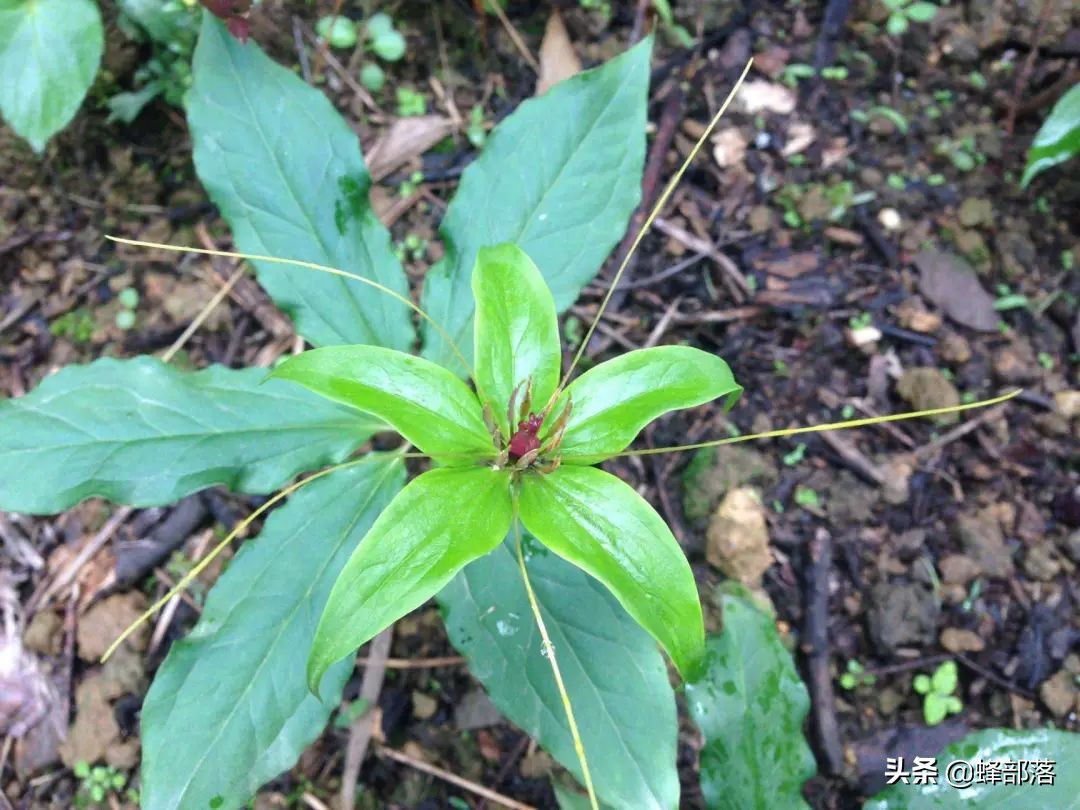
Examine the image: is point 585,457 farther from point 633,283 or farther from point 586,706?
point 633,283

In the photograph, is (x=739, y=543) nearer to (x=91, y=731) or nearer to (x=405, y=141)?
(x=405, y=141)

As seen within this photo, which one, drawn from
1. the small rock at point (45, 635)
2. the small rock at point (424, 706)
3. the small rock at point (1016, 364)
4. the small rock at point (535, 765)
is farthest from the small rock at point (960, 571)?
the small rock at point (45, 635)

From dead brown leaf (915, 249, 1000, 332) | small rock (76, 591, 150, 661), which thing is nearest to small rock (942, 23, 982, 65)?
dead brown leaf (915, 249, 1000, 332)

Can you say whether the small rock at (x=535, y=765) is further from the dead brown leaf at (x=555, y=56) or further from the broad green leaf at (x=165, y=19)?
the broad green leaf at (x=165, y=19)

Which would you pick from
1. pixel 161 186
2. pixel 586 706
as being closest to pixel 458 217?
pixel 586 706

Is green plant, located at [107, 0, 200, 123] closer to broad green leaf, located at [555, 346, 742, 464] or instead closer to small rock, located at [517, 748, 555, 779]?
broad green leaf, located at [555, 346, 742, 464]
